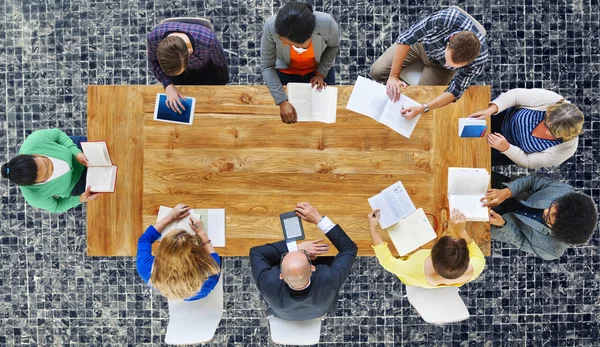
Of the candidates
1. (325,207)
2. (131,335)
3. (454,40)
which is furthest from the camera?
(131,335)

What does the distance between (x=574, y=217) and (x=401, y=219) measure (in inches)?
32.8

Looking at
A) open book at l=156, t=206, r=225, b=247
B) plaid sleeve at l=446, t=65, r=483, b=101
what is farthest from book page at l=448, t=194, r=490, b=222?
open book at l=156, t=206, r=225, b=247

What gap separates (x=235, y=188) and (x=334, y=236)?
0.58 meters

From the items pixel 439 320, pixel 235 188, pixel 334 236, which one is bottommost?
pixel 439 320

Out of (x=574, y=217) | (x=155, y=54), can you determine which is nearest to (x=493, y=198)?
(x=574, y=217)

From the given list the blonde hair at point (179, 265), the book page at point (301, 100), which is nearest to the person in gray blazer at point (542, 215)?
the book page at point (301, 100)

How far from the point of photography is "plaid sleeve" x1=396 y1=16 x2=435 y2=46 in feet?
8.24

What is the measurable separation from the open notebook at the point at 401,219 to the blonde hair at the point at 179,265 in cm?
93

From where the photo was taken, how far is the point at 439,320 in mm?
2455

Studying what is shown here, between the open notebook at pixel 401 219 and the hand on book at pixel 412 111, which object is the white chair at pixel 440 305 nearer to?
the open notebook at pixel 401 219

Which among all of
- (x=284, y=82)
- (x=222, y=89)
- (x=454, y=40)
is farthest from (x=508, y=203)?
(x=222, y=89)

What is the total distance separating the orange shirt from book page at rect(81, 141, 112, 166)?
1128 millimetres

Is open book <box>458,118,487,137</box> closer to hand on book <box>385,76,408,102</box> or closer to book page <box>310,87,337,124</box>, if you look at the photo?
hand on book <box>385,76,408,102</box>

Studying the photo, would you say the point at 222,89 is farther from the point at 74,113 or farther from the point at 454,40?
the point at 74,113
